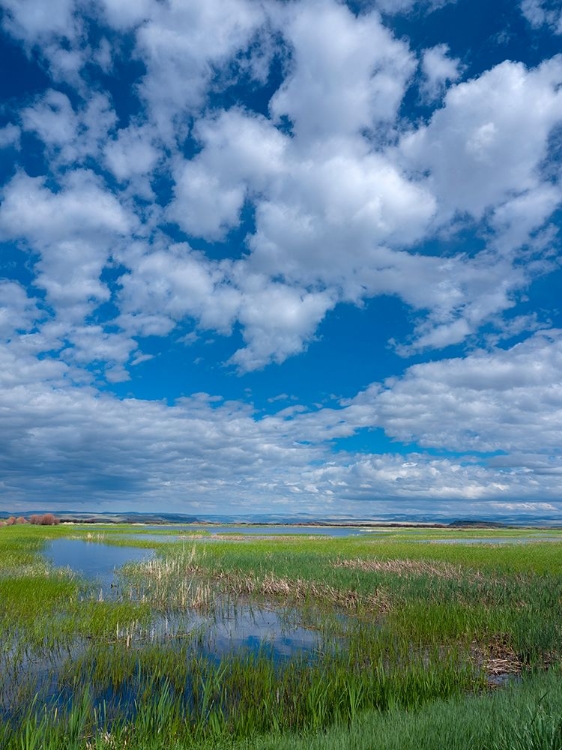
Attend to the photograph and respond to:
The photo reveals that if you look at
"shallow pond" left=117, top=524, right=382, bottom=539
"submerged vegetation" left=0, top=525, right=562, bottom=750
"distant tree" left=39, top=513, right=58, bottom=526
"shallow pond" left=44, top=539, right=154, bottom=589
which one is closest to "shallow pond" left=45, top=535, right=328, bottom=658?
"submerged vegetation" left=0, top=525, right=562, bottom=750

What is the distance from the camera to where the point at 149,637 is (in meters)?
13.6

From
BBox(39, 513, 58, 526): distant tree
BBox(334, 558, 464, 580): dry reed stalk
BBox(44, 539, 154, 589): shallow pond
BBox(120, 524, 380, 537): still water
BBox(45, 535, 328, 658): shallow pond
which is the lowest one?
BBox(120, 524, 380, 537): still water

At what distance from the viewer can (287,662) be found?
11.8 metres

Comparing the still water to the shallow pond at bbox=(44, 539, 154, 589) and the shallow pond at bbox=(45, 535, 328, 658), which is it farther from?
the shallow pond at bbox=(45, 535, 328, 658)

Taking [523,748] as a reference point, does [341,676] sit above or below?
below

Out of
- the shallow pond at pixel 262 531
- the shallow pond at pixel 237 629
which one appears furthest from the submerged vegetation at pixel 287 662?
the shallow pond at pixel 262 531

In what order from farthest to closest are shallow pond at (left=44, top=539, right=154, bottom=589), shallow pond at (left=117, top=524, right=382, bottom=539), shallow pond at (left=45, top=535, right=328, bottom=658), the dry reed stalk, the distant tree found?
the distant tree < shallow pond at (left=117, top=524, right=382, bottom=539) < shallow pond at (left=44, top=539, right=154, bottom=589) < the dry reed stalk < shallow pond at (left=45, top=535, right=328, bottom=658)

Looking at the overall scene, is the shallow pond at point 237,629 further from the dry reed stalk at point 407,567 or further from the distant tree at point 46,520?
the distant tree at point 46,520

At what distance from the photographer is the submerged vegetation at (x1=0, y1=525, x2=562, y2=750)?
695cm

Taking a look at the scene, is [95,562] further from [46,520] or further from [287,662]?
[46,520]

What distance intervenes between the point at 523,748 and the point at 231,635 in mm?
11271

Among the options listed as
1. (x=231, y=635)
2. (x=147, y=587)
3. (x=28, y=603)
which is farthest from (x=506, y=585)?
(x=28, y=603)

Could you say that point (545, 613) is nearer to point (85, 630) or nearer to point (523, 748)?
point (523, 748)

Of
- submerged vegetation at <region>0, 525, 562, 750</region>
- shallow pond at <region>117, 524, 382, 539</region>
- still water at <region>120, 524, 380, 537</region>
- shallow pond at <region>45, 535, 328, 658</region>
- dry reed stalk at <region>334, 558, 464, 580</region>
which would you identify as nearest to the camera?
submerged vegetation at <region>0, 525, 562, 750</region>
